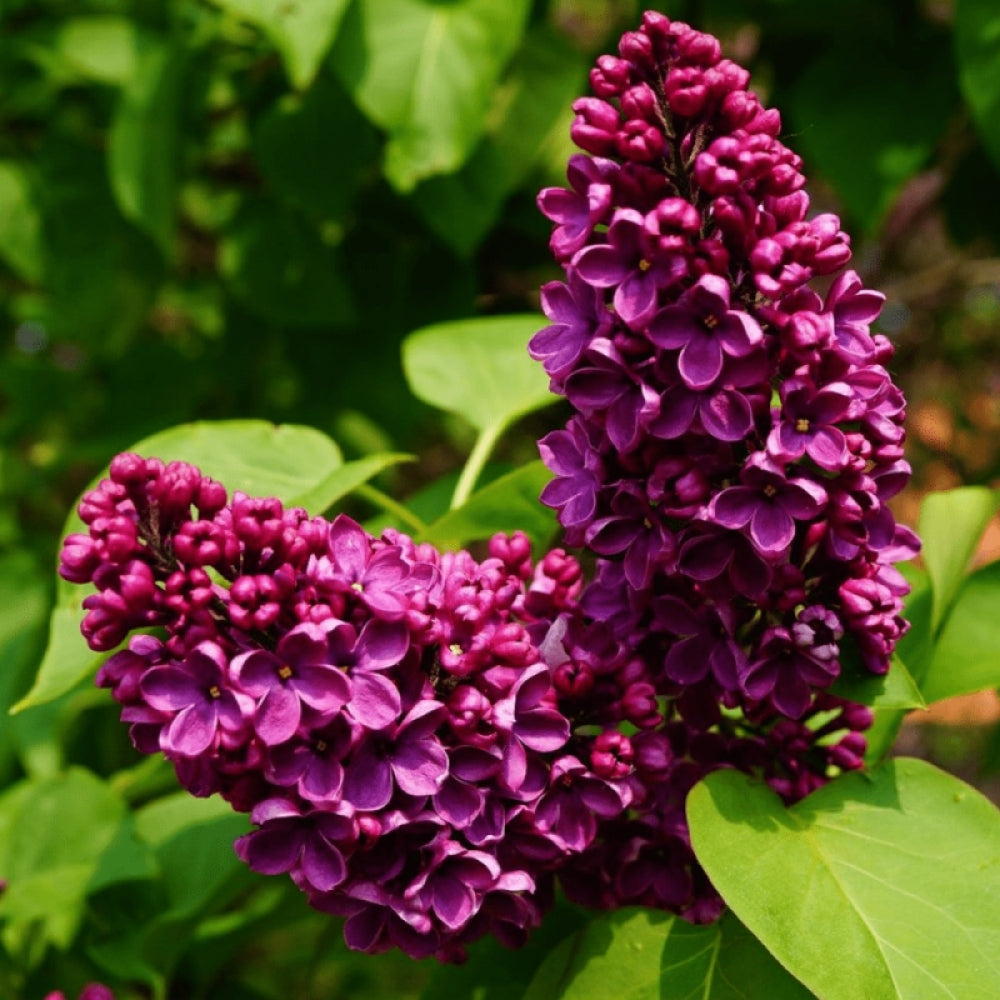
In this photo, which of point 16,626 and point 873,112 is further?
point 16,626

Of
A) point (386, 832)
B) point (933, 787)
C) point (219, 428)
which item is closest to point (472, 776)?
point (386, 832)

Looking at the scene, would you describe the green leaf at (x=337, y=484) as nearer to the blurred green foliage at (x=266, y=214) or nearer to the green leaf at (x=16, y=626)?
the blurred green foliage at (x=266, y=214)

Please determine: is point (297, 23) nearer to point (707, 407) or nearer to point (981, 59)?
point (981, 59)

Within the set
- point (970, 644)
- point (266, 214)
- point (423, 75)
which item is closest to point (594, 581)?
point (970, 644)

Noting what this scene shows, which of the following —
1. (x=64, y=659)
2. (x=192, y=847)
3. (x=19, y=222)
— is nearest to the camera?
(x=64, y=659)

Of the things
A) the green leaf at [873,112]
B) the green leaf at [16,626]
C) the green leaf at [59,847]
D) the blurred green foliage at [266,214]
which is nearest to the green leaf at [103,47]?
the blurred green foliage at [266,214]

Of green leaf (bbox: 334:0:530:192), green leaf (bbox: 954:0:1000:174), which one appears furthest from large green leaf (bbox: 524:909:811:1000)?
green leaf (bbox: 954:0:1000:174)

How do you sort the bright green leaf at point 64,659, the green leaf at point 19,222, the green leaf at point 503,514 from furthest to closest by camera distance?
the green leaf at point 19,222 → the green leaf at point 503,514 → the bright green leaf at point 64,659

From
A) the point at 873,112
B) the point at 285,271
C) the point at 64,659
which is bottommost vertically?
the point at 285,271
